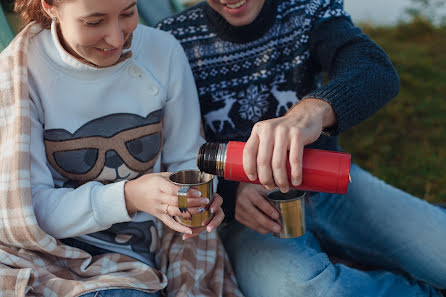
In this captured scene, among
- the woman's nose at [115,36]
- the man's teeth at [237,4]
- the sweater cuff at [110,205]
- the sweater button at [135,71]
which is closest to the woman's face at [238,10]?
the man's teeth at [237,4]

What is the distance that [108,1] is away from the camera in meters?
1.23

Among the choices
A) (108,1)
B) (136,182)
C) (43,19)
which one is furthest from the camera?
(43,19)

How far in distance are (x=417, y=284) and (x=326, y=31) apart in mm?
988

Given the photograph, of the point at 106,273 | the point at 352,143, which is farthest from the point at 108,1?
the point at 352,143

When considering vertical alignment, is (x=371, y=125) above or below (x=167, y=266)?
below

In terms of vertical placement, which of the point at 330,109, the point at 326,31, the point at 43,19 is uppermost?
the point at 43,19

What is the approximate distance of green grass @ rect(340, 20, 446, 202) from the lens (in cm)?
266

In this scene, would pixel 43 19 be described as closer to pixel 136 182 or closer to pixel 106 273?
pixel 136 182

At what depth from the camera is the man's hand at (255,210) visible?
1.58m

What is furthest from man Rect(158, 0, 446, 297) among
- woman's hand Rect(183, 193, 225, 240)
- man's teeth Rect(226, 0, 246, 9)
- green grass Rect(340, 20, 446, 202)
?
green grass Rect(340, 20, 446, 202)

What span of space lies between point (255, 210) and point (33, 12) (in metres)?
0.96

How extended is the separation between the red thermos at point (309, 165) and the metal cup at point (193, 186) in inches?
2.0

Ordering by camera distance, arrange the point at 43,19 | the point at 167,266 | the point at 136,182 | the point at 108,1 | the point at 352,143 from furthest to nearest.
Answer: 1. the point at 352,143
2. the point at 167,266
3. the point at 43,19
4. the point at 136,182
5. the point at 108,1

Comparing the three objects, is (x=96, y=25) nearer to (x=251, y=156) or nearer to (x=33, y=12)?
(x=33, y=12)
